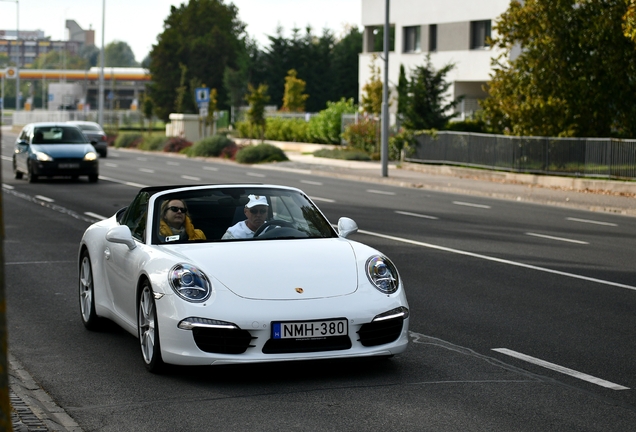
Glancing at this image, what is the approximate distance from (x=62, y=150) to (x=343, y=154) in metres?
18.8

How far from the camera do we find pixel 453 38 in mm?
53219

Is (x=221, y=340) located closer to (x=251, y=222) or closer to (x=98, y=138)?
(x=251, y=222)

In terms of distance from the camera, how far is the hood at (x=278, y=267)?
276 inches

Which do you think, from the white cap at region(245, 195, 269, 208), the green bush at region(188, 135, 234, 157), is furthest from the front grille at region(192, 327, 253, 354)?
the green bush at region(188, 135, 234, 157)

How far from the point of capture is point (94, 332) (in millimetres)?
9039

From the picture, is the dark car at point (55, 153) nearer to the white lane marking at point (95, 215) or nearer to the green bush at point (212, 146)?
the white lane marking at point (95, 215)

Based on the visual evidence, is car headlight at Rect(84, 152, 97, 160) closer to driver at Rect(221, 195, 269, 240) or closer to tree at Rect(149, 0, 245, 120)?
driver at Rect(221, 195, 269, 240)

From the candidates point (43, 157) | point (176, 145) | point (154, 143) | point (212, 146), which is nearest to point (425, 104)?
point (212, 146)

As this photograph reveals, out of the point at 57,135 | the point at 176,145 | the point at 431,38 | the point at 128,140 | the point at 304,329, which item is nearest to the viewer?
the point at 304,329

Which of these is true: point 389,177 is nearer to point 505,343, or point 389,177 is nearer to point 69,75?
point 505,343

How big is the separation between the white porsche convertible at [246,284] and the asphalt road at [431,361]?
0.88ft

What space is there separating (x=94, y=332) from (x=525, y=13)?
26.5 m

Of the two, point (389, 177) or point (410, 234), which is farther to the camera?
point (389, 177)

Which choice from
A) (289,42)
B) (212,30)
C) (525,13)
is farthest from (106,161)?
(289,42)
